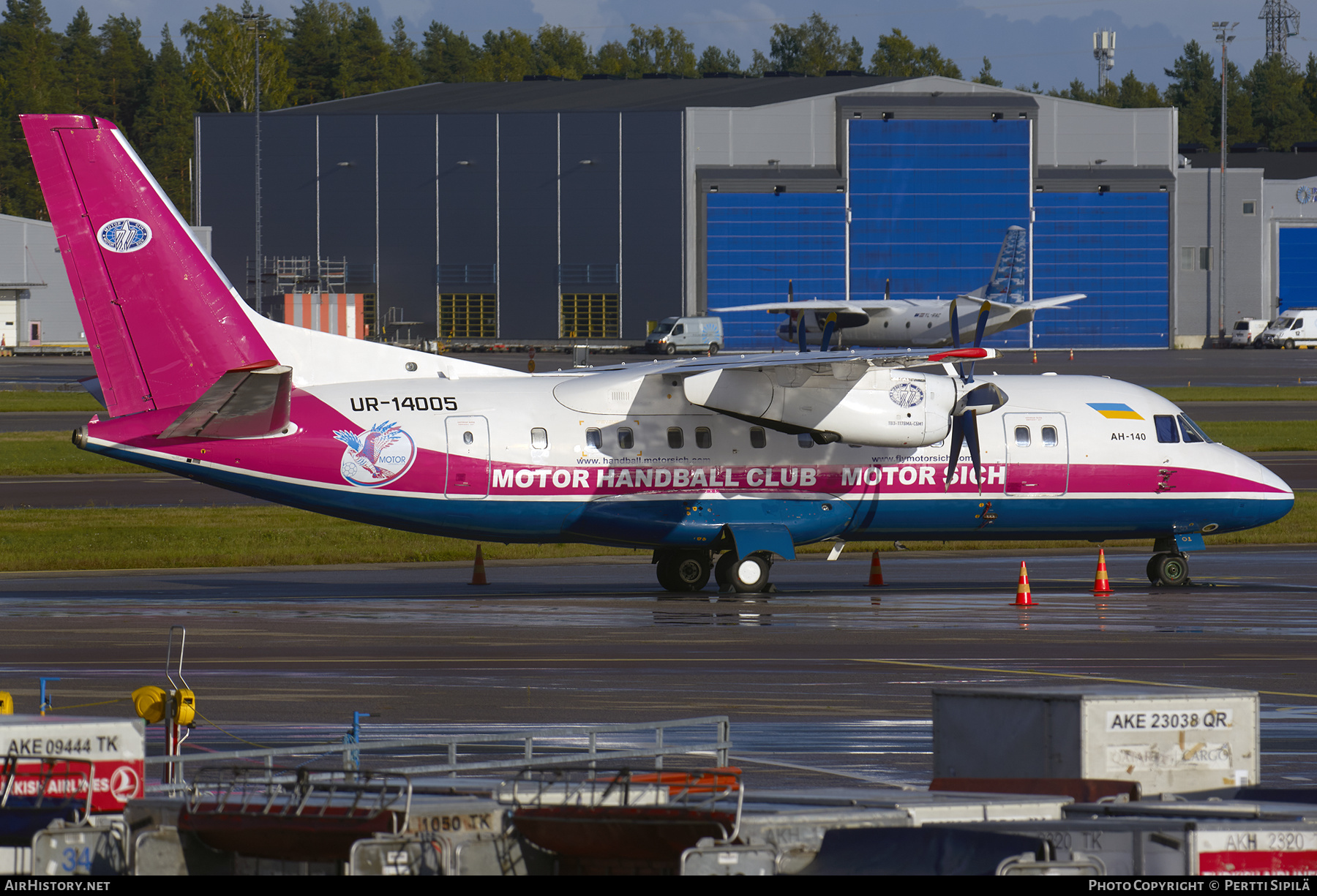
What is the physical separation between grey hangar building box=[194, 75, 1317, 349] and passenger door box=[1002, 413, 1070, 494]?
79041mm

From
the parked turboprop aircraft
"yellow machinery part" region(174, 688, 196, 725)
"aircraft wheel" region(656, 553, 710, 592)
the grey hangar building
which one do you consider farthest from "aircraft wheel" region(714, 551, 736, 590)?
the grey hangar building

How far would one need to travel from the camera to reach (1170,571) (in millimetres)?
27781

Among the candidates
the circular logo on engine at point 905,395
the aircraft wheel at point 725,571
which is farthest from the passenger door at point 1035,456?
the aircraft wheel at point 725,571

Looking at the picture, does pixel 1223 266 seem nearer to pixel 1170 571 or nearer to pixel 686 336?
pixel 686 336

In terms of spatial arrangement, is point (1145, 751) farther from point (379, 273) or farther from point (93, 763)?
point (379, 273)

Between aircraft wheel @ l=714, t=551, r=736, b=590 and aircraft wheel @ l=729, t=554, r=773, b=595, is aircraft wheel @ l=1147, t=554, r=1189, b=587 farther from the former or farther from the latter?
aircraft wheel @ l=714, t=551, r=736, b=590

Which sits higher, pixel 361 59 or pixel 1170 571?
pixel 361 59

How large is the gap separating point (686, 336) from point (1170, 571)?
239 feet

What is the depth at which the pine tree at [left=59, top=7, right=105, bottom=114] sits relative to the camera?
614ft

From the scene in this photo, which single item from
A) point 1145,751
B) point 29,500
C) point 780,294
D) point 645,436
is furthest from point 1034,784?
point 780,294

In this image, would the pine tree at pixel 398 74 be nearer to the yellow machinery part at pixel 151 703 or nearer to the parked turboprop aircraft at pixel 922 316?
the parked turboprop aircraft at pixel 922 316

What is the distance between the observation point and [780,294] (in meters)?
106

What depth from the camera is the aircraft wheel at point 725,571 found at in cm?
2659

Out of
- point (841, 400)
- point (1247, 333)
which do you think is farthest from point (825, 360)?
point (1247, 333)
